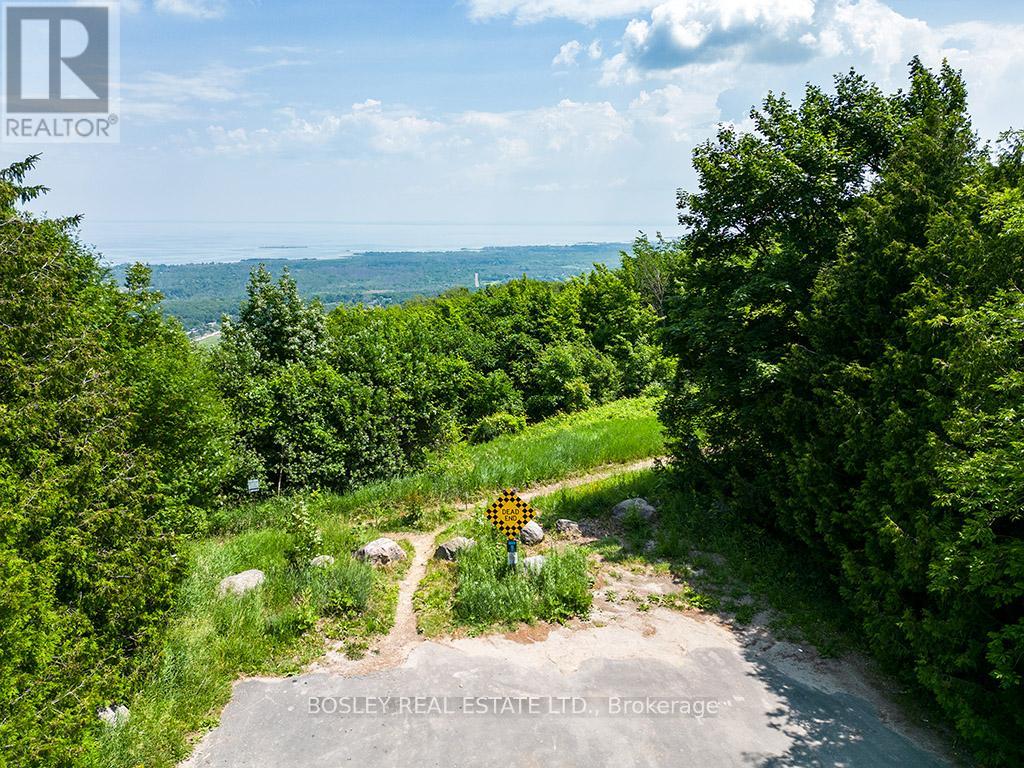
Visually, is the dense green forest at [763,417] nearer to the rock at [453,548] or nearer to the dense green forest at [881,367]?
the dense green forest at [881,367]

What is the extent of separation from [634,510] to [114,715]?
10015 millimetres

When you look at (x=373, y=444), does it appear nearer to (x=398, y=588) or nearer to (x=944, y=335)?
(x=398, y=588)

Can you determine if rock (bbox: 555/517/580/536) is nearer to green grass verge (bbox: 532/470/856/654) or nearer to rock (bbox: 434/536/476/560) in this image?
green grass verge (bbox: 532/470/856/654)

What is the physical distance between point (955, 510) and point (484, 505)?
10.4 metres

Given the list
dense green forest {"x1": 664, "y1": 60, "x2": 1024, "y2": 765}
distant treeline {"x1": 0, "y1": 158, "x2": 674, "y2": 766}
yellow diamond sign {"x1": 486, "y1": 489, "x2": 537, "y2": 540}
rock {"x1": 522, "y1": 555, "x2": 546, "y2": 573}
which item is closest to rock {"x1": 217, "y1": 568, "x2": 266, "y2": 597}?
distant treeline {"x1": 0, "y1": 158, "x2": 674, "y2": 766}

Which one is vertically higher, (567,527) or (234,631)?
(567,527)

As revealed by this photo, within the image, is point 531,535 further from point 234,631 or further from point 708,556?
point 234,631

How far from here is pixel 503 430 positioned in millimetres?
26344

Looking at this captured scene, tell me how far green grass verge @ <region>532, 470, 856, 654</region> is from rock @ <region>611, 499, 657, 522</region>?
251mm

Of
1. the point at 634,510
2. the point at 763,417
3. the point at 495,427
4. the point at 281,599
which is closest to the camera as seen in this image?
the point at 281,599

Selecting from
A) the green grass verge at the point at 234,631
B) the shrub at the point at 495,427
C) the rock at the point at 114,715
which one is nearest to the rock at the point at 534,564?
the green grass verge at the point at 234,631

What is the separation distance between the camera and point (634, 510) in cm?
1371

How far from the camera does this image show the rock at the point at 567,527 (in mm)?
13445

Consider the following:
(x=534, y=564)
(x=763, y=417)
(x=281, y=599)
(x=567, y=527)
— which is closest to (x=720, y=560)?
(x=763, y=417)
